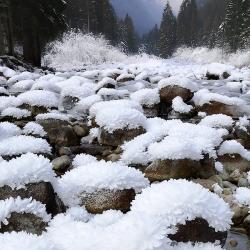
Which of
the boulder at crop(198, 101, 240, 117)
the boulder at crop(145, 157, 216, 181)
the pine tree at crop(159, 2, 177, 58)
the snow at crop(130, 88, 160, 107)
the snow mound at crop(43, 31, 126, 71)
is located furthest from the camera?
the pine tree at crop(159, 2, 177, 58)

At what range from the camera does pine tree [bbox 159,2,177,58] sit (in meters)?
58.2

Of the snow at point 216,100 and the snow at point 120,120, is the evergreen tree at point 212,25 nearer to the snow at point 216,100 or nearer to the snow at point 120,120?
the snow at point 216,100

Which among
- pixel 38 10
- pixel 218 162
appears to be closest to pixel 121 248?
pixel 218 162

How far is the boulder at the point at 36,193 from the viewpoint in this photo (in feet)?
8.95

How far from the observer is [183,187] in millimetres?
2359

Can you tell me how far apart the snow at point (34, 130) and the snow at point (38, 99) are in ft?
3.82

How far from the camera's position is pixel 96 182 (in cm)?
295

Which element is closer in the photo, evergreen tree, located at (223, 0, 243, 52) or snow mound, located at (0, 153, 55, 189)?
snow mound, located at (0, 153, 55, 189)

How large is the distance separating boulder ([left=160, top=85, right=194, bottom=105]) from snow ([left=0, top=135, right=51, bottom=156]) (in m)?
3.04

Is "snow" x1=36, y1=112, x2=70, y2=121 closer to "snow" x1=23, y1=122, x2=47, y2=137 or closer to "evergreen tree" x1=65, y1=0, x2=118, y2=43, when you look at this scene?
"snow" x1=23, y1=122, x2=47, y2=137

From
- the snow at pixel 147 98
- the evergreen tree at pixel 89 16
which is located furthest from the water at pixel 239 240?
the evergreen tree at pixel 89 16

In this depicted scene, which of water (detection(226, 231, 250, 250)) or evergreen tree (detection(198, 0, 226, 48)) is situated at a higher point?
water (detection(226, 231, 250, 250))

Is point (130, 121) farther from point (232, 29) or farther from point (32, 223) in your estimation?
point (232, 29)

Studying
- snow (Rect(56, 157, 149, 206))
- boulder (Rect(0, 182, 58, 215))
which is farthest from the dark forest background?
boulder (Rect(0, 182, 58, 215))
